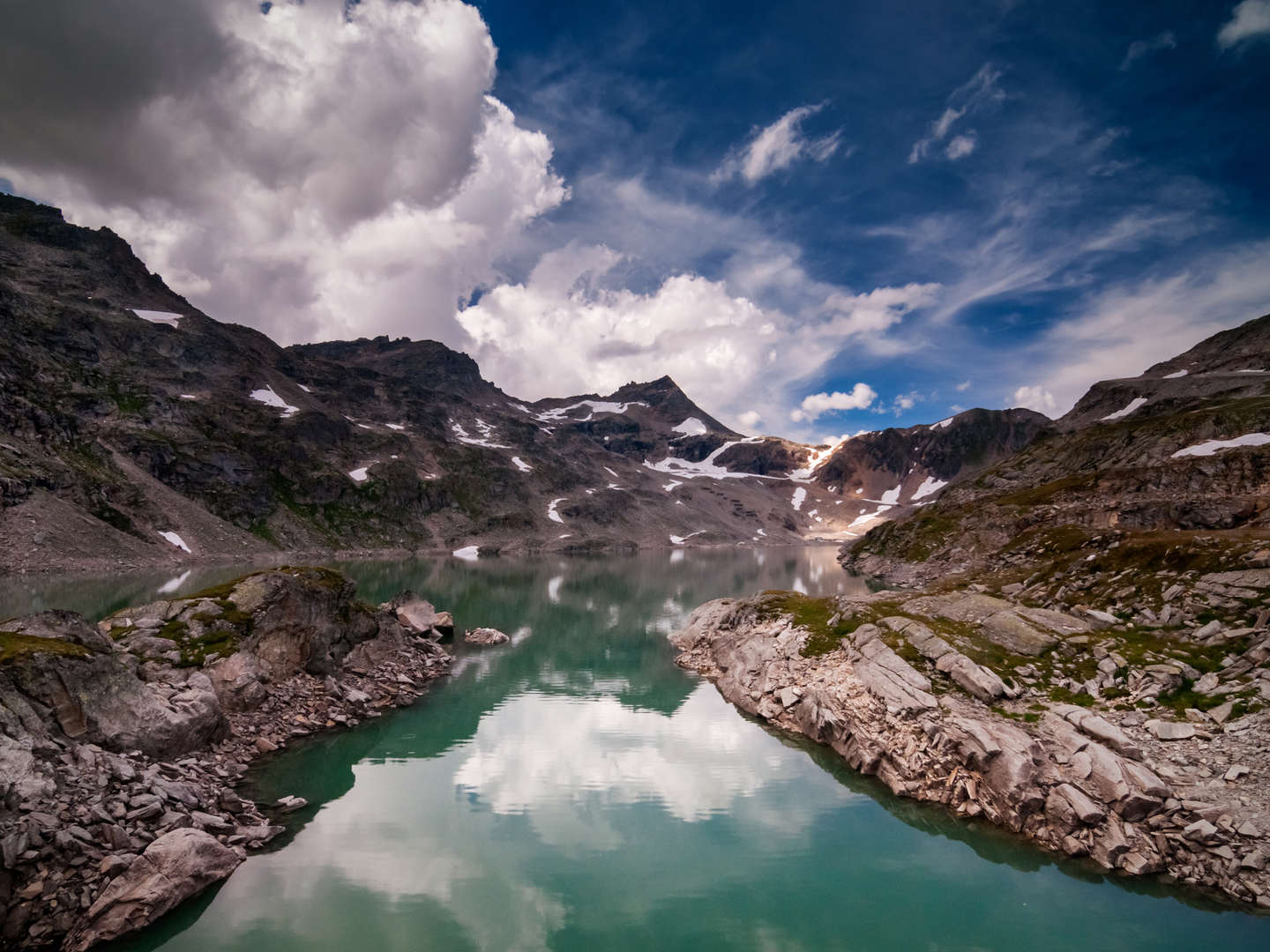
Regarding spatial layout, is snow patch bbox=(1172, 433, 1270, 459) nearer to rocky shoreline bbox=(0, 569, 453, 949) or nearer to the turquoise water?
the turquoise water

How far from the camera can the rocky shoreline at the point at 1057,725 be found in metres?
17.3

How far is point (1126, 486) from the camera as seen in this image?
71.9 meters

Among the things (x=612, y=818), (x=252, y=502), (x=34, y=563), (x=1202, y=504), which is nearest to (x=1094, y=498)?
(x=1202, y=504)

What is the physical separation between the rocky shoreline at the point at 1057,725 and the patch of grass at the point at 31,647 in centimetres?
2892

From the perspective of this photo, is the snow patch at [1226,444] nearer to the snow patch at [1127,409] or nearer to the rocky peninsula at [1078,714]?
the rocky peninsula at [1078,714]

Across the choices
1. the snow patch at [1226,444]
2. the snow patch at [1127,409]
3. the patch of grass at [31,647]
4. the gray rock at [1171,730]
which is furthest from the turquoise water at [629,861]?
the snow patch at [1127,409]

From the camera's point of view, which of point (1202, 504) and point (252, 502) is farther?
point (252, 502)

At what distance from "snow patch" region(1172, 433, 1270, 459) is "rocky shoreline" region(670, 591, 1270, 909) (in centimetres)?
6311

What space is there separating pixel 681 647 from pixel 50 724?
4264 cm

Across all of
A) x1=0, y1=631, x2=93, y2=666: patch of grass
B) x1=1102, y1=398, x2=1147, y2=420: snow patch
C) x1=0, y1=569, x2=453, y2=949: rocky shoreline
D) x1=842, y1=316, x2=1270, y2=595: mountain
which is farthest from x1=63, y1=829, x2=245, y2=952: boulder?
x1=1102, y1=398, x2=1147, y2=420: snow patch

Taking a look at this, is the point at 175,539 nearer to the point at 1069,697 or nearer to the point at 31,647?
the point at 31,647

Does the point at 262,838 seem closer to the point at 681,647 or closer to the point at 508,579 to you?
the point at 681,647

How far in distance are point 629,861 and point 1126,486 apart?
262 ft

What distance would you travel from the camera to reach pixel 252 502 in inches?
6348
